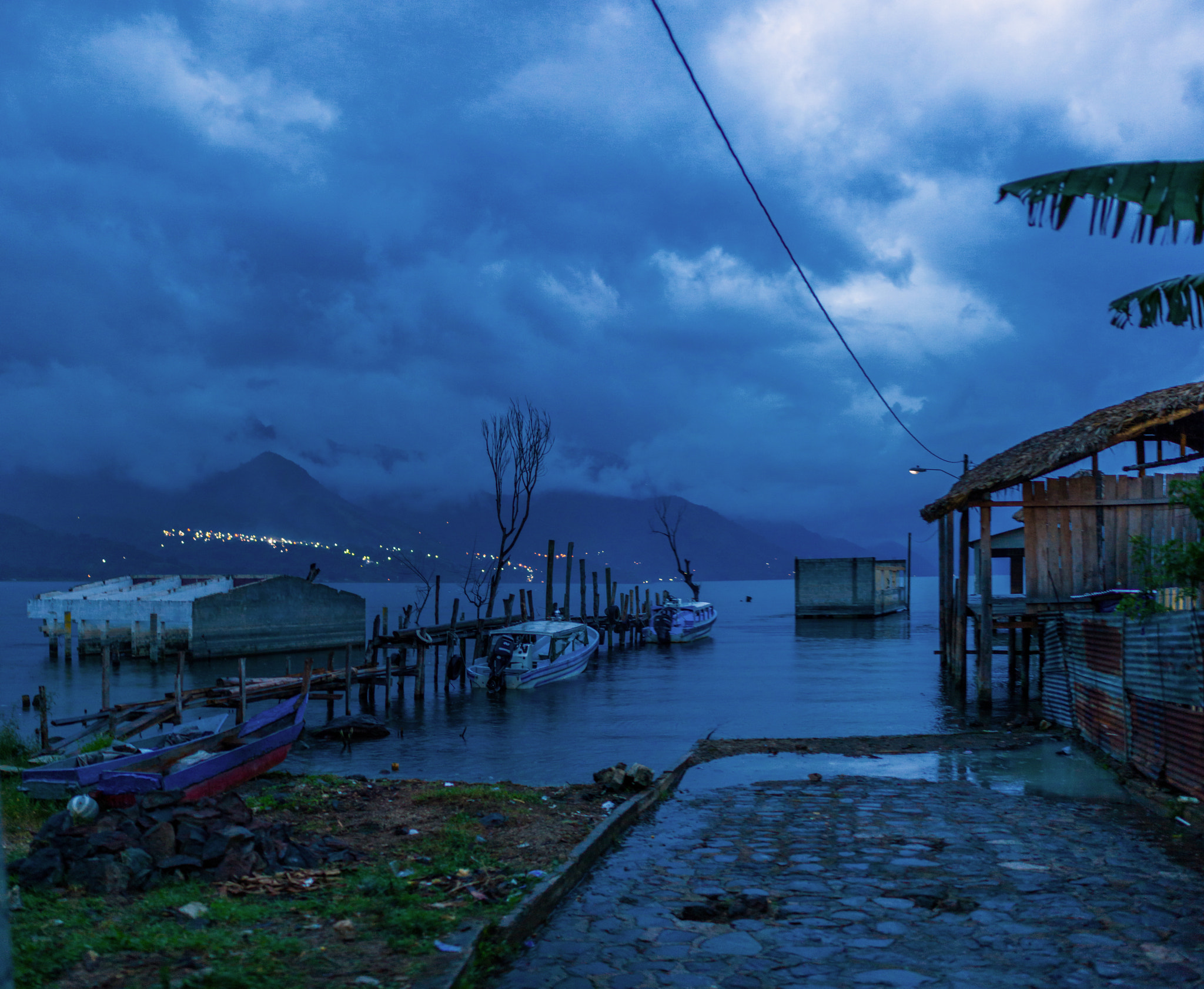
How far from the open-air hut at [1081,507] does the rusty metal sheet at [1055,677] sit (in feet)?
8.15

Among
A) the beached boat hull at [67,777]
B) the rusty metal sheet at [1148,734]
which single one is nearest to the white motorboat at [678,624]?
the beached boat hull at [67,777]

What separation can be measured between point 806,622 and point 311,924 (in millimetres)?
76265

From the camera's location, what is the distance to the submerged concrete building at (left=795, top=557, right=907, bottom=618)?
7869cm

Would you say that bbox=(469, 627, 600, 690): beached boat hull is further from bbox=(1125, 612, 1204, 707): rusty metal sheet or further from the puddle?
bbox=(1125, 612, 1204, 707): rusty metal sheet

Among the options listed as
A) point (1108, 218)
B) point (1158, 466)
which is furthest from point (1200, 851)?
point (1158, 466)

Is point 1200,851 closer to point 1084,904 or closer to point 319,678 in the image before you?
point 1084,904

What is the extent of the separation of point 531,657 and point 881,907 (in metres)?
31.8

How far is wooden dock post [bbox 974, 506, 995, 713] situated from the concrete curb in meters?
14.2

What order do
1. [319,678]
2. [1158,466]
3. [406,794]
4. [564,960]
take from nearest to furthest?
[564,960]
[406,794]
[1158,466]
[319,678]

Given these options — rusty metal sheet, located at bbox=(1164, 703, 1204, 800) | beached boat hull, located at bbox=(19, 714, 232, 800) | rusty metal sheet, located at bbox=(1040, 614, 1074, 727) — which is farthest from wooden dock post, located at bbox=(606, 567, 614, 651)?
rusty metal sheet, located at bbox=(1164, 703, 1204, 800)

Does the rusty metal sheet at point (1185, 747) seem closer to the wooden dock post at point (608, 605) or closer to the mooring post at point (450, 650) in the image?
the mooring post at point (450, 650)

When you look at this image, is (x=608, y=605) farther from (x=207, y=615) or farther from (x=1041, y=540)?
(x=1041, y=540)

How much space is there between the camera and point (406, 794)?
13539 millimetres

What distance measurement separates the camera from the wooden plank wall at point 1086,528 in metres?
21.8
